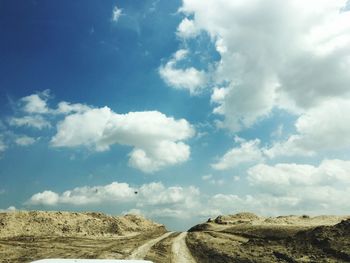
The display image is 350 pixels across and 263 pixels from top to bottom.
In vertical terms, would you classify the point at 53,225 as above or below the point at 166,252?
above

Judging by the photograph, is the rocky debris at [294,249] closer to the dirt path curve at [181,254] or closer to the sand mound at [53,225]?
the dirt path curve at [181,254]

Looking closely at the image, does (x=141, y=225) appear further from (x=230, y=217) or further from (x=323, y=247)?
(x=323, y=247)

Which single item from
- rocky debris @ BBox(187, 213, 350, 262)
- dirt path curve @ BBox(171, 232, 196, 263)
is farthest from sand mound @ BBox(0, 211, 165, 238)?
rocky debris @ BBox(187, 213, 350, 262)

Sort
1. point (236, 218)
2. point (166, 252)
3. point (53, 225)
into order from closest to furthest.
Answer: point (166, 252)
point (53, 225)
point (236, 218)

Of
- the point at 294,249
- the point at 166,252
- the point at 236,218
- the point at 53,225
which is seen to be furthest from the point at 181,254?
the point at 236,218

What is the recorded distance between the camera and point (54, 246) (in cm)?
4103

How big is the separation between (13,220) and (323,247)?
50287 mm

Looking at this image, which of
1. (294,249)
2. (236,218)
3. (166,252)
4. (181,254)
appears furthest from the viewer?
(236,218)

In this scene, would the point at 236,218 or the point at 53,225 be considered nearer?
the point at 53,225

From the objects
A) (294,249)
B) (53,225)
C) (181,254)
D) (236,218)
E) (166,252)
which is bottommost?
(294,249)

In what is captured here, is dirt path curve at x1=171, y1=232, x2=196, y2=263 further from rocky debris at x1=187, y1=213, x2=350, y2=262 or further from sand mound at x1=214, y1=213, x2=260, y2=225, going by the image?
sand mound at x1=214, y1=213, x2=260, y2=225

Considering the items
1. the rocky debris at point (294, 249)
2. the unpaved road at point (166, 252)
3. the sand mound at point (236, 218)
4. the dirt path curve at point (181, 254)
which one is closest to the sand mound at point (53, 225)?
the sand mound at point (236, 218)

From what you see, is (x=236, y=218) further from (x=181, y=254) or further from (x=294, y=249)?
(x=294, y=249)

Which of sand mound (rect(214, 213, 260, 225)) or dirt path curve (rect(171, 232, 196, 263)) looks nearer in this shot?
dirt path curve (rect(171, 232, 196, 263))
